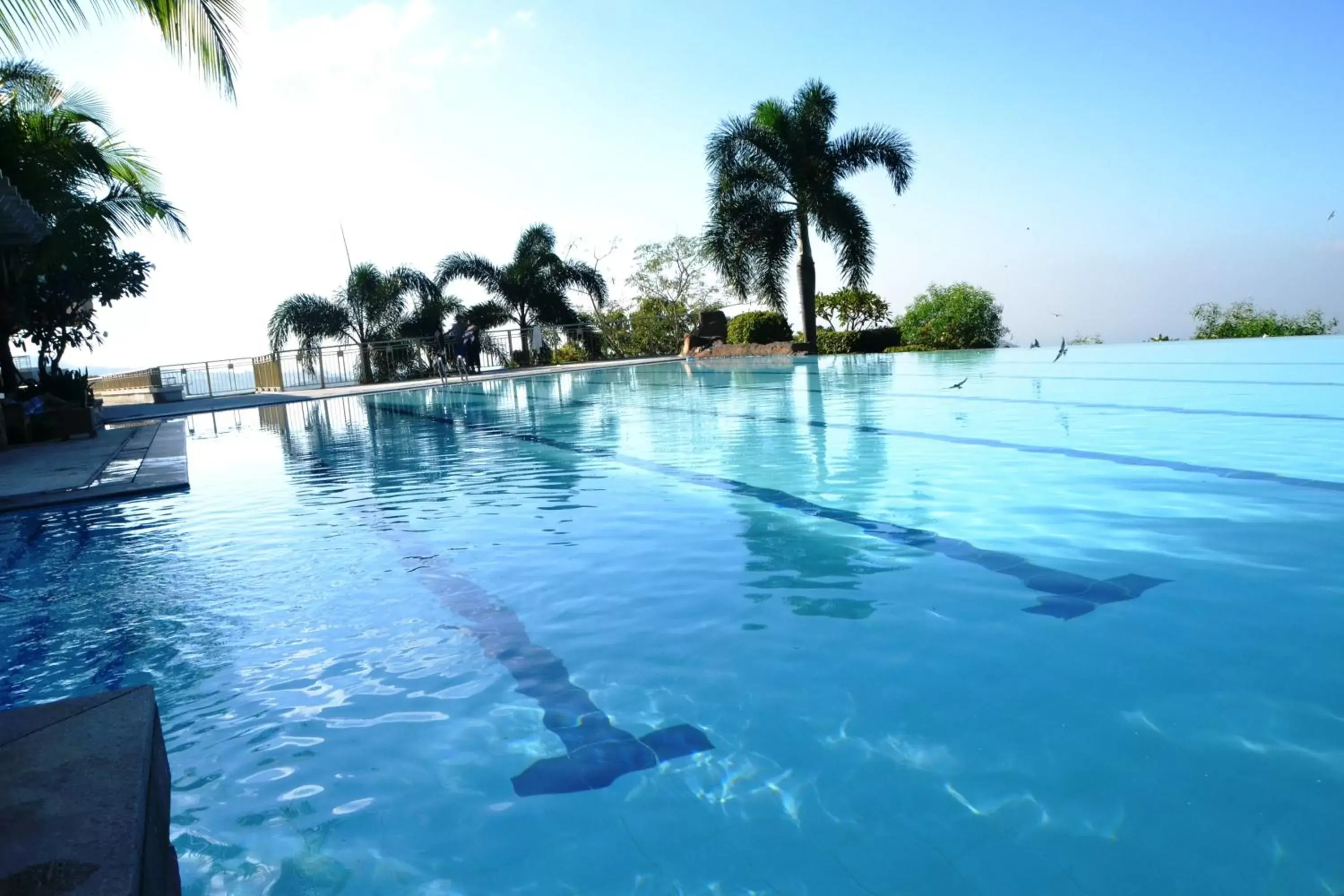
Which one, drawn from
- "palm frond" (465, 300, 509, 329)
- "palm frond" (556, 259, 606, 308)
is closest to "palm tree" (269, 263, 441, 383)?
"palm frond" (465, 300, 509, 329)

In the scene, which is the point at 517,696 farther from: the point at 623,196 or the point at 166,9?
the point at 623,196

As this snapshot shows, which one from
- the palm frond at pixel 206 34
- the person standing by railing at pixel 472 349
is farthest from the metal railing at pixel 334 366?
the palm frond at pixel 206 34

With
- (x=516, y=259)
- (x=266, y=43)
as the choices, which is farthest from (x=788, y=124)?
(x=266, y=43)

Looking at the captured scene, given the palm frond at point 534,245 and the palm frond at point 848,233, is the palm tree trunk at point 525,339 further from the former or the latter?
the palm frond at point 848,233

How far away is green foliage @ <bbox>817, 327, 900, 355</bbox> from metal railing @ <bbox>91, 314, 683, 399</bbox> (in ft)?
28.0

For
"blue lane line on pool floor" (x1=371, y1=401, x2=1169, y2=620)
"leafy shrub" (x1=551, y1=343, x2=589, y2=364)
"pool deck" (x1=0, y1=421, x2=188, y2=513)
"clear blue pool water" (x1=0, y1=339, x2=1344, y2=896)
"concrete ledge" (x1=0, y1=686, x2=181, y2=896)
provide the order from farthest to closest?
"leafy shrub" (x1=551, y1=343, x2=589, y2=364), "pool deck" (x1=0, y1=421, x2=188, y2=513), "blue lane line on pool floor" (x1=371, y1=401, x2=1169, y2=620), "clear blue pool water" (x1=0, y1=339, x2=1344, y2=896), "concrete ledge" (x1=0, y1=686, x2=181, y2=896)

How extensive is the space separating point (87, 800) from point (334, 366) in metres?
27.2

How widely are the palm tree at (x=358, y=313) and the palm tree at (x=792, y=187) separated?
953cm

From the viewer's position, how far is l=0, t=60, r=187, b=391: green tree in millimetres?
12664

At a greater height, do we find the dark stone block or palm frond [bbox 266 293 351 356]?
palm frond [bbox 266 293 351 356]

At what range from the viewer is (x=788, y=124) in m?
25.1

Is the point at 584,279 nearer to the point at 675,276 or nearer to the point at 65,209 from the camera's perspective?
the point at 675,276

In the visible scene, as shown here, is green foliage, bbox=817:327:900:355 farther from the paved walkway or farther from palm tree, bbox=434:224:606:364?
palm tree, bbox=434:224:606:364

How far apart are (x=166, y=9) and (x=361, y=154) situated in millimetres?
16381
